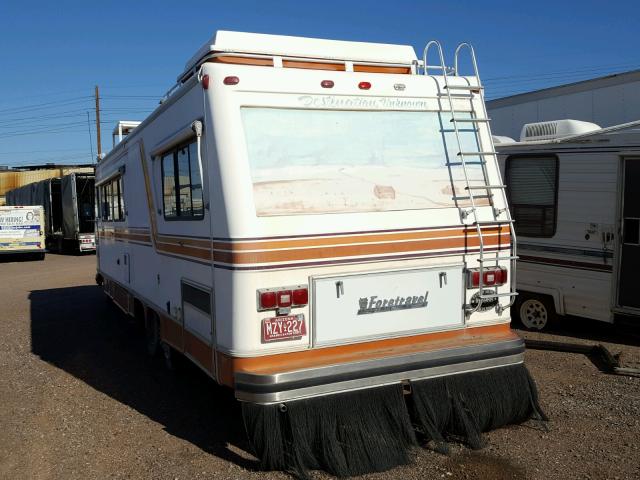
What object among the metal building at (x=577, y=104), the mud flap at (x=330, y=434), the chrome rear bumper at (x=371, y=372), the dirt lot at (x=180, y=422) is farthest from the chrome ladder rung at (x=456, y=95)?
the metal building at (x=577, y=104)

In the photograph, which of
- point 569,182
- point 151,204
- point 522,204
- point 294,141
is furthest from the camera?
point 522,204

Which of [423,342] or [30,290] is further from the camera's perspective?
[30,290]

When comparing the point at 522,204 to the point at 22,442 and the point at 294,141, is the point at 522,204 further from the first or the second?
the point at 22,442

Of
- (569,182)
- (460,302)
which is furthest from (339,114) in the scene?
(569,182)

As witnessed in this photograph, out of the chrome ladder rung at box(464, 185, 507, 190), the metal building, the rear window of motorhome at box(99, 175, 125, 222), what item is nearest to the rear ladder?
the chrome ladder rung at box(464, 185, 507, 190)

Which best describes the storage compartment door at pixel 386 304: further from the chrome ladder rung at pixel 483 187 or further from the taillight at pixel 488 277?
the chrome ladder rung at pixel 483 187

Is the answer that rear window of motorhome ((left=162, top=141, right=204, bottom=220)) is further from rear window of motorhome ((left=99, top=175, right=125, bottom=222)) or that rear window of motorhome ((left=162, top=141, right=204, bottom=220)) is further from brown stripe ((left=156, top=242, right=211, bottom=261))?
rear window of motorhome ((left=99, top=175, right=125, bottom=222))

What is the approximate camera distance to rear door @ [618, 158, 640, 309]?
675 centimetres

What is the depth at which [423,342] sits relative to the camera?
4.38 meters

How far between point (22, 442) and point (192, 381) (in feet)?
5.50

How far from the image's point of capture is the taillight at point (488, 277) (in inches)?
177

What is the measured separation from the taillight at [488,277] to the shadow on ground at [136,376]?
78.5 inches

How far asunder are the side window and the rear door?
79 centimetres

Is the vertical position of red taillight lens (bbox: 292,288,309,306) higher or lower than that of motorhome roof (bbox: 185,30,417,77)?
lower
